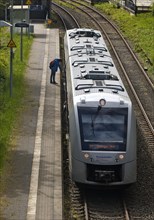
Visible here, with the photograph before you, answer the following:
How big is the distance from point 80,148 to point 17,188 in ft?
6.07

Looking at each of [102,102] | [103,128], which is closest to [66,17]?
[102,102]

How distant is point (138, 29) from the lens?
133 ft

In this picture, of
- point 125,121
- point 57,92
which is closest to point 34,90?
point 57,92

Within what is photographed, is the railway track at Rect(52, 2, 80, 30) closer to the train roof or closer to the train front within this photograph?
the train roof

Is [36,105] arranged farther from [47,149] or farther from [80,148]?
[80,148]

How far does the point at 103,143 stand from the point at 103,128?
521 mm

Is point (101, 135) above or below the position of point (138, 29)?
above

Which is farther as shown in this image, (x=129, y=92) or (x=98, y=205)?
(x=129, y=92)

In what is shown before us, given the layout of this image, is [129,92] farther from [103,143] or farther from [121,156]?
[121,156]

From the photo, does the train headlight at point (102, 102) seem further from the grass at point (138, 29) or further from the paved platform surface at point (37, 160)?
the grass at point (138, 29)

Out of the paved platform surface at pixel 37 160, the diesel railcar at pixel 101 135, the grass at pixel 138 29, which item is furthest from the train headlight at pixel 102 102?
the grass at pixel 138 29

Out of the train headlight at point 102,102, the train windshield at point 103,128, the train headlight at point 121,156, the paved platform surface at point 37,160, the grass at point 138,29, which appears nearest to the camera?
the paved platform surface at point 37,160

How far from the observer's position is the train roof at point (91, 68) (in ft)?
55.0

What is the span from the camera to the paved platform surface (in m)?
13.7
